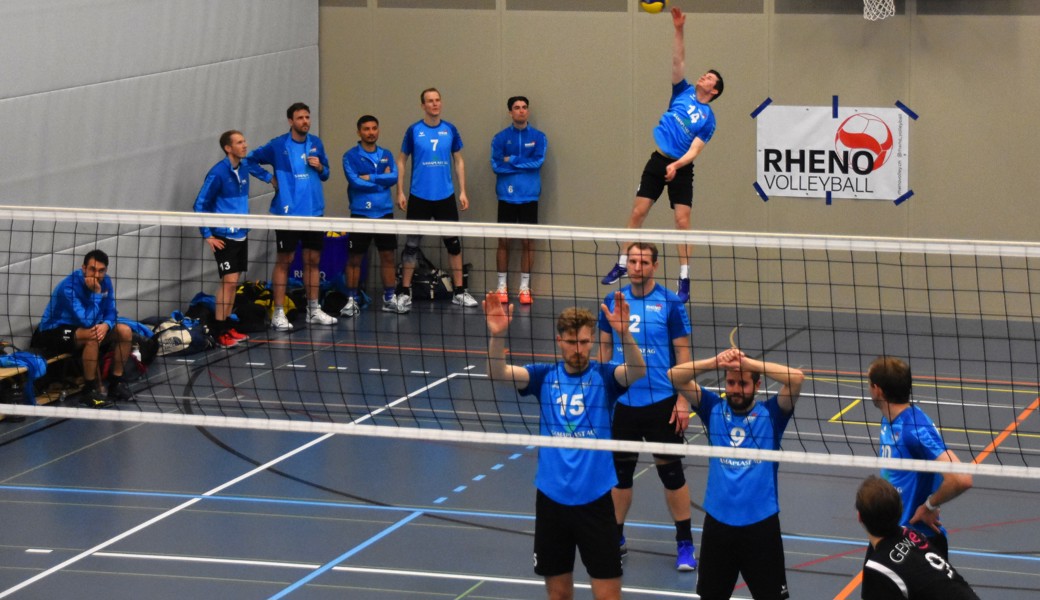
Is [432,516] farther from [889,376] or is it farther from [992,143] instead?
[992,143]

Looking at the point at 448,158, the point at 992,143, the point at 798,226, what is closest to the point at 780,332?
the point at 798,226

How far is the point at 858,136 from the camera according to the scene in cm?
1530

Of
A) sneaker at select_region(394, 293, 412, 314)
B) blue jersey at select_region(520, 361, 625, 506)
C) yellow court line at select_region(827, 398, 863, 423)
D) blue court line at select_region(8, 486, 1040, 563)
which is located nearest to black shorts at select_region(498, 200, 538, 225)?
sneaker at select_region(394, 293, 412, 314)

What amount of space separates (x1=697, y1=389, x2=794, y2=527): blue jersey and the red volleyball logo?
30.3 ft

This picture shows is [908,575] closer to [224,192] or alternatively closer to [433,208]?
[224,192]

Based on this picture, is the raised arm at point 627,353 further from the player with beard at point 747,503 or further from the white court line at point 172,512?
the white court line at point 172,512

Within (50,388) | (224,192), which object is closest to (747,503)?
(50,388)

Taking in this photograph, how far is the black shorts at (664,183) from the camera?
450 inches

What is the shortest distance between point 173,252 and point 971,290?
28.1 feet

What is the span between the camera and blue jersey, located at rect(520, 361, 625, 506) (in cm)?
663

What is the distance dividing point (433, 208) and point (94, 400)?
17.2ft

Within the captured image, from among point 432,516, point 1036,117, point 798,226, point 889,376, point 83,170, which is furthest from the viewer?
point 798,226

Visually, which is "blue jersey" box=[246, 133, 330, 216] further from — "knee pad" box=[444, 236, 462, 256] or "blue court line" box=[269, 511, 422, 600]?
"blue court line" box=[269, 511, 422, 600]

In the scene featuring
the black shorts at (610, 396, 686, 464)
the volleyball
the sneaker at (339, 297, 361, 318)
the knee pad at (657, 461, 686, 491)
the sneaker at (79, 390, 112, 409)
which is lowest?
the knee pad at (657, 461, 686, 491)
